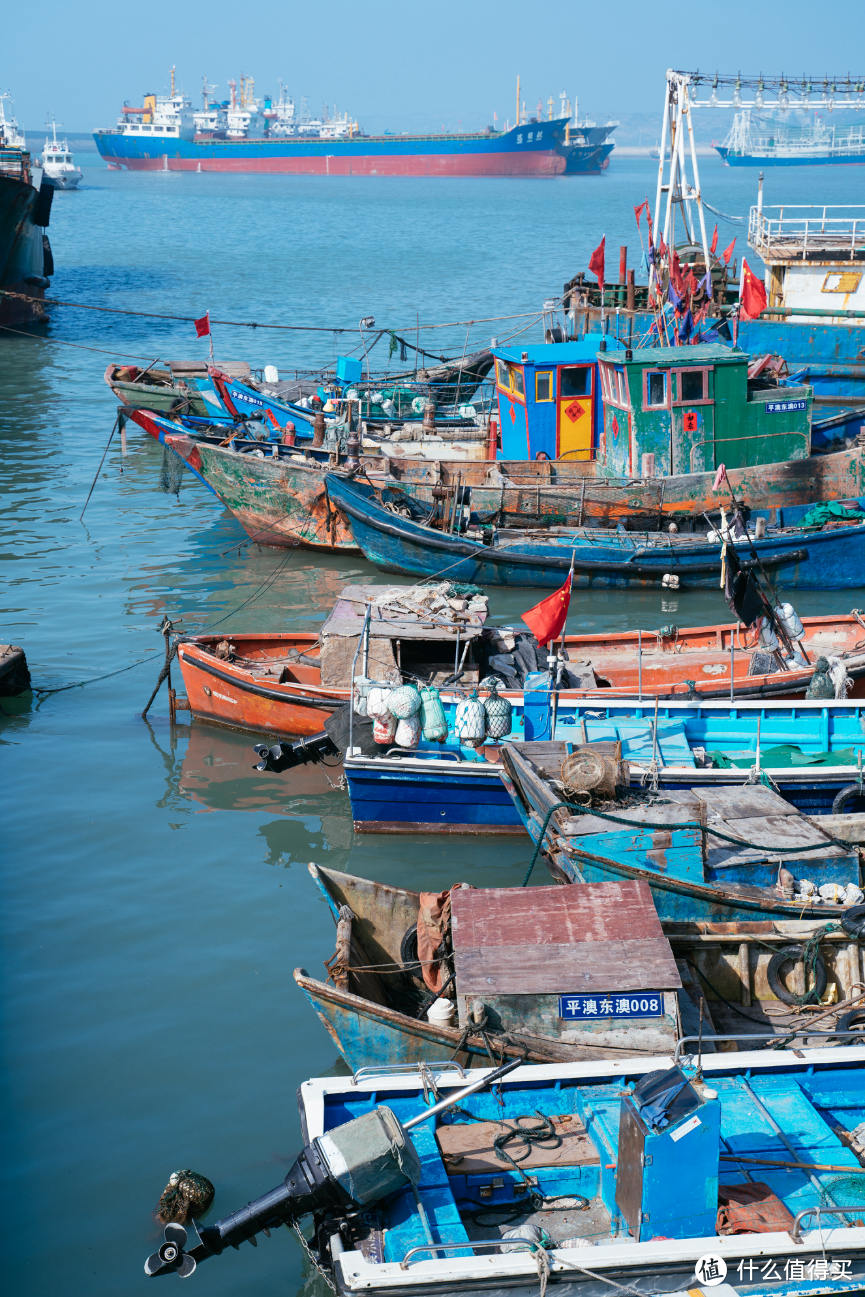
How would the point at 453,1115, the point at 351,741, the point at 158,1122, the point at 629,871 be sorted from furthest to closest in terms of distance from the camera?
1. the point at 351,741
2. the point at 629,871
3. the point at 158,1122
4. the point at 453,1115

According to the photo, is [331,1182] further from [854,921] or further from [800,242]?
[800,242]

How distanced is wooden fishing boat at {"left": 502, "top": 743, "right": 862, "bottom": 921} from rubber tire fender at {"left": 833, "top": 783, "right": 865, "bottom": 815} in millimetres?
1091

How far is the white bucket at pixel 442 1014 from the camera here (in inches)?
323

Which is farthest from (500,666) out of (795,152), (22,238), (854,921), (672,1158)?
(795,152)

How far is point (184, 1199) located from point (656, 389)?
14.9 m

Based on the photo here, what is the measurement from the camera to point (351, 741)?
39.7 feet

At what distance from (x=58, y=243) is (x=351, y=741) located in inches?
3103

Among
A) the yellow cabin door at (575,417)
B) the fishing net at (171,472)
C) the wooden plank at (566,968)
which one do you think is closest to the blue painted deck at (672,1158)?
the wooden plank at (566,968)

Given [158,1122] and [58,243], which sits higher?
[58,243]

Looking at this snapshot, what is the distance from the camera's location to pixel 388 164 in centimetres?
15312

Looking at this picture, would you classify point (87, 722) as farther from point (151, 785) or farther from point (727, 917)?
point (727, 917)

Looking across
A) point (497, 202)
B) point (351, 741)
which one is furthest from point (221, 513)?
point (497, 202)

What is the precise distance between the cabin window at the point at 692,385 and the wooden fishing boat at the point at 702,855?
10740mm

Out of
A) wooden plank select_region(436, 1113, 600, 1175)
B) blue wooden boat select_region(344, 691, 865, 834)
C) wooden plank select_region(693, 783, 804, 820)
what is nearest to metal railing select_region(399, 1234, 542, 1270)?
wooden plank select_region(436, 1113, 600, 1175)
